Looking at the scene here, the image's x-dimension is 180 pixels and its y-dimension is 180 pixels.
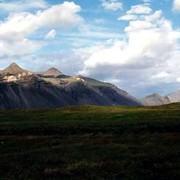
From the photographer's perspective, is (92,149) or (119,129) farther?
(119,129)

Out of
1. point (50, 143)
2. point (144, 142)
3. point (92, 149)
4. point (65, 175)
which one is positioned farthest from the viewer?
point (50, 143)

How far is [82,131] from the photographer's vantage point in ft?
214

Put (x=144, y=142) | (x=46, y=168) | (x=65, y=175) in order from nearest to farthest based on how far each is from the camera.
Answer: (x=65, y=175) < (x=46, y=168) < (x=144, y=142)

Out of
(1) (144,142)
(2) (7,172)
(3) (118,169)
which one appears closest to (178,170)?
(3) (118,169)

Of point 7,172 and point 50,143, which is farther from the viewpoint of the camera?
point 50,143

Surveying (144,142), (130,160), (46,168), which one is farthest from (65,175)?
(144,142)

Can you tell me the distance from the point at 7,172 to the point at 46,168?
2948mm

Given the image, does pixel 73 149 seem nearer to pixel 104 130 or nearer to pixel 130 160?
pixel 130 160

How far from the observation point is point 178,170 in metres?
29.6

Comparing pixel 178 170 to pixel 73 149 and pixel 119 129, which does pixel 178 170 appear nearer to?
pixel 73 149

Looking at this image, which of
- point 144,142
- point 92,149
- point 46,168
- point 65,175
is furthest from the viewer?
point 144,142

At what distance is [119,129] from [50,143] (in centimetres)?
1720

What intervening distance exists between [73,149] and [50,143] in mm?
7426

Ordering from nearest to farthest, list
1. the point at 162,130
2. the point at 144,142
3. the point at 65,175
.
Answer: the point at 65,175 < the point at 144,142 < the point at 162,130
